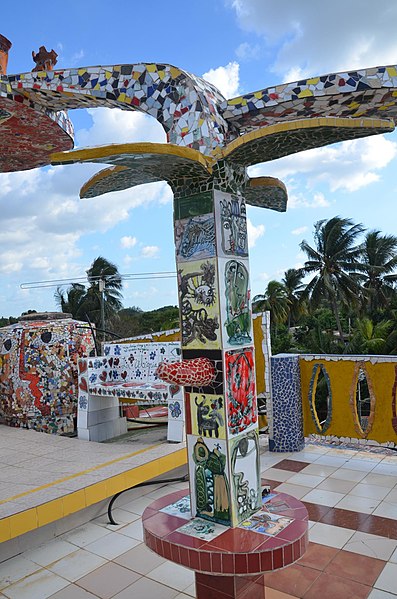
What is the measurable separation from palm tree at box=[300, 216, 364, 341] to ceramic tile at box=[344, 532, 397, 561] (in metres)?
16.8

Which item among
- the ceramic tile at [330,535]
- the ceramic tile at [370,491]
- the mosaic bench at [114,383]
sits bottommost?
the ceramic tile at [330,535]

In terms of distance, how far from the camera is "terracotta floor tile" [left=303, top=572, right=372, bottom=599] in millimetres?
2572

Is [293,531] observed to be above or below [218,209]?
below

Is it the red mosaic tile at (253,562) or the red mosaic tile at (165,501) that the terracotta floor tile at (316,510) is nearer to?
the red mosaic tile at (165,501)

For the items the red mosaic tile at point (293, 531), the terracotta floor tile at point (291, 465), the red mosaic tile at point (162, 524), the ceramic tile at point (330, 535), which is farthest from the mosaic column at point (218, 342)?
the terracotta floor tile at point (291, 465)

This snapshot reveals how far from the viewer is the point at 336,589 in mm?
2637

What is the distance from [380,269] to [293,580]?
63.3ft

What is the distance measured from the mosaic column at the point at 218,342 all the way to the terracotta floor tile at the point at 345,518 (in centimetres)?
130

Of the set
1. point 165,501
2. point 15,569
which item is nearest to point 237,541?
point 165,501

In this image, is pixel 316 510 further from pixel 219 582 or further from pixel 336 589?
pixel 219 582

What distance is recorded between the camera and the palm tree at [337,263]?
19656 millimetres

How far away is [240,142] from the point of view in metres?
2.09

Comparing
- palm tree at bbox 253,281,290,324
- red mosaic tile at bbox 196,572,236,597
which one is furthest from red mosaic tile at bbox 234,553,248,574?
palm tree at bbox 253,281,290,324

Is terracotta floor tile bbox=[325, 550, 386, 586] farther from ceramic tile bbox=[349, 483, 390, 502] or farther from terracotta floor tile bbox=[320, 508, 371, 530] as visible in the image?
ceramic tile bbox=[349, 483, 390, 502]
